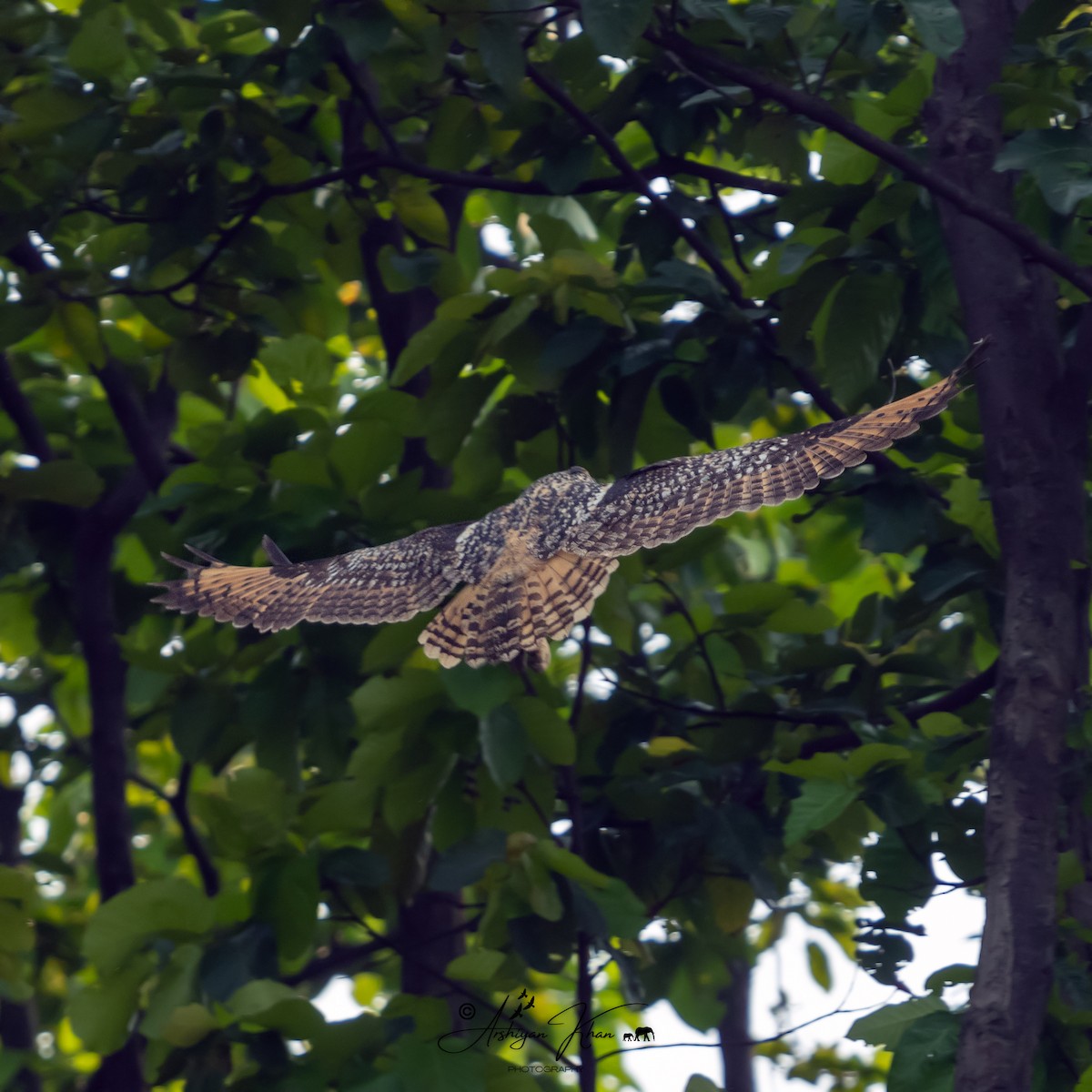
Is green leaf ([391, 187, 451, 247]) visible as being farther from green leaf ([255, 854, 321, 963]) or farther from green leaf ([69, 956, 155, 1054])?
green leaf ([69, 956, 155, 1054])

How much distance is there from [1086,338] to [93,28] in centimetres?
263

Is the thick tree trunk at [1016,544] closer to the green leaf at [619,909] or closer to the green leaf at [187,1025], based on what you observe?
the green leaf at [619,909]

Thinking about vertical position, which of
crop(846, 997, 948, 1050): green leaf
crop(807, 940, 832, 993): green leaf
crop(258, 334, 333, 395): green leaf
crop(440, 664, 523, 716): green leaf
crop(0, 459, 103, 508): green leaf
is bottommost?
crop(846, 997, 948, 1050): green leaf

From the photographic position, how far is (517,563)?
3.54 meters

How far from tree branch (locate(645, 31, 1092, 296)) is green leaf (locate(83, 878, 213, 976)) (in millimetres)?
2261

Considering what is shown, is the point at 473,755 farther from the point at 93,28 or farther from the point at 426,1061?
the point at 93,28

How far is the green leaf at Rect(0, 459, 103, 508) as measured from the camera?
4.02 metres

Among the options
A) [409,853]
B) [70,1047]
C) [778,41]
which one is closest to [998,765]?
[409,853]

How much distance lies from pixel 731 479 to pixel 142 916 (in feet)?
5.65

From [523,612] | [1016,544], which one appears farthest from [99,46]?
[1016,544]

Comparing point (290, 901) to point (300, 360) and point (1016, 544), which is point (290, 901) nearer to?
point (300, 360)

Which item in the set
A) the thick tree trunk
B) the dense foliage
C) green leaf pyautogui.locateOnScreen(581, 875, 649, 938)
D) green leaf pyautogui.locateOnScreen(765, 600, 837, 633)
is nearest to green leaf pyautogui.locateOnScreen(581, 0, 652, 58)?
the dense foliage

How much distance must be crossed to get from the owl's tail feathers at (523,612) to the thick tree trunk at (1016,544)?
104 centimetres

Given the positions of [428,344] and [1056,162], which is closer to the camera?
[1056,162]
